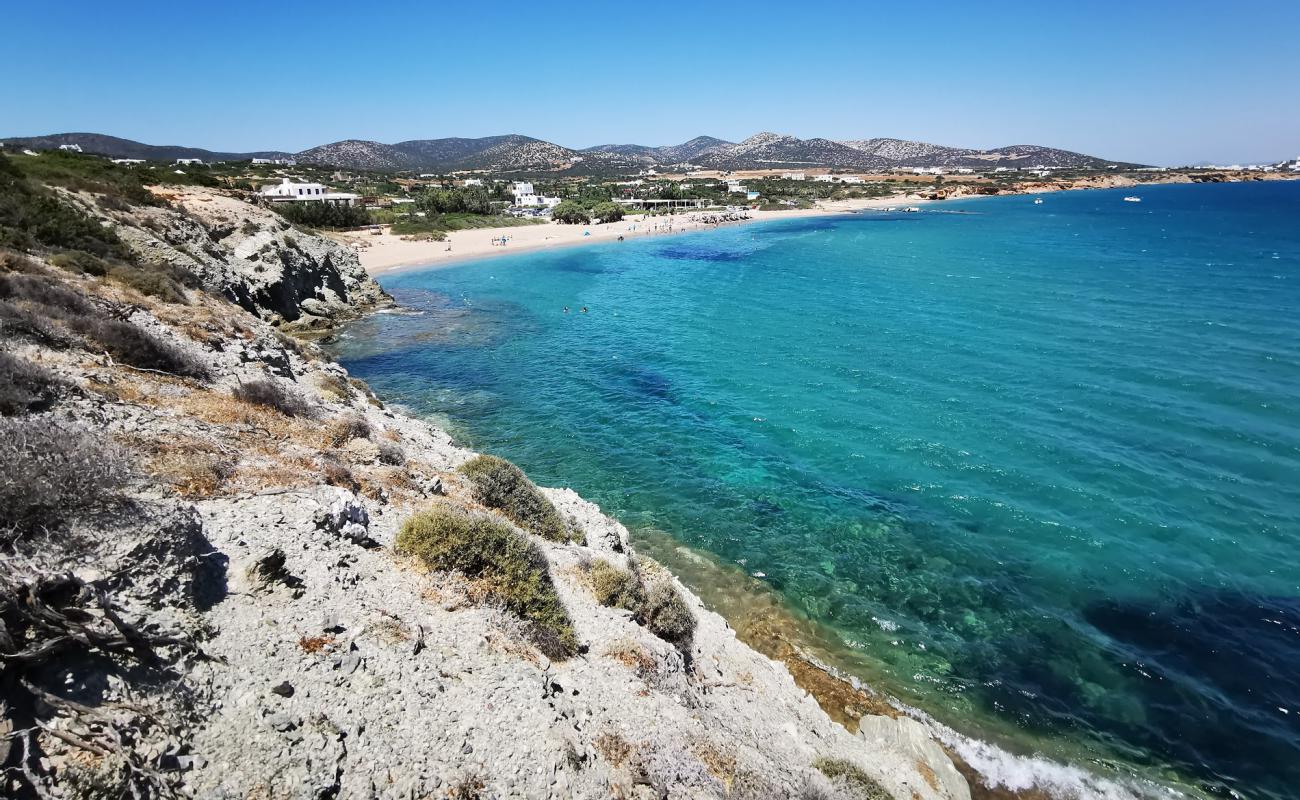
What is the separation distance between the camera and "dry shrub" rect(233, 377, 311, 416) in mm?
14371

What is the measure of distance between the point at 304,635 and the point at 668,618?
6285mm

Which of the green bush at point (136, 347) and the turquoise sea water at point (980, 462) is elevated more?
the green bush at point (136, 347)

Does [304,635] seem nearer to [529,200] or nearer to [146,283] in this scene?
[146,283]

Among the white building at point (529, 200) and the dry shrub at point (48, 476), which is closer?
the dry shrub at point (48, 476)

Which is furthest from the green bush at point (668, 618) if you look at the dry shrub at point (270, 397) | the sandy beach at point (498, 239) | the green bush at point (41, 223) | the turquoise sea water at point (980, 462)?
the sandy beach at point (498, 239)

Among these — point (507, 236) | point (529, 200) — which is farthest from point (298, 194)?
point (529, 200)

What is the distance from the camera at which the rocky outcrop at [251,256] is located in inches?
1182

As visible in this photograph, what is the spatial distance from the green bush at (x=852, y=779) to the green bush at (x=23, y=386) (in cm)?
1362

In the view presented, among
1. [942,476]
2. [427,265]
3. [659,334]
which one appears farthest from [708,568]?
[427,265]

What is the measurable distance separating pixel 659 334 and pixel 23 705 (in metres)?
38.7

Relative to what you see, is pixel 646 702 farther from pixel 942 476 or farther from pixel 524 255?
pixel 524 255

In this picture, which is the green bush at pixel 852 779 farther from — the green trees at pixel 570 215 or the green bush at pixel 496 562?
the green trees at pixel 570 215

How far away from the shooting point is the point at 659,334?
42.4 m

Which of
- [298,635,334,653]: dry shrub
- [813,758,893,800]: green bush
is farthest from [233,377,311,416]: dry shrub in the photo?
[813,758,893,800]: green bush
